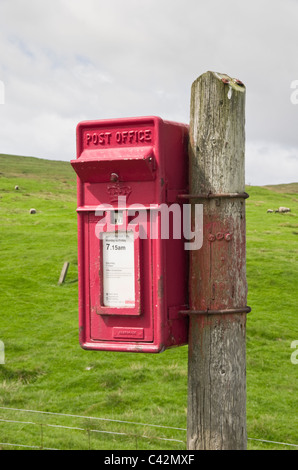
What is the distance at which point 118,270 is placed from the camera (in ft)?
12.7

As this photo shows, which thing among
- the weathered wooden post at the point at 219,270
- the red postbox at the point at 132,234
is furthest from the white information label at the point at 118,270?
the weathered wooden post at the point at 219,270

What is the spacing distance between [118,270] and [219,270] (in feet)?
2.11

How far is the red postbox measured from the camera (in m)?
3.71

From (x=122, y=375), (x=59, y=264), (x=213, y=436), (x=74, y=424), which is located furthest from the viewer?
(x=59, y=264)

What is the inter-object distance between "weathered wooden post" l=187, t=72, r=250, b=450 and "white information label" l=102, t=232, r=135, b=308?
1.43 ft

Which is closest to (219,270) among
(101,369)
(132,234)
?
(132,234)

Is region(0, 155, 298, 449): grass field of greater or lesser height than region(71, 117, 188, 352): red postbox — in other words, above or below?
below

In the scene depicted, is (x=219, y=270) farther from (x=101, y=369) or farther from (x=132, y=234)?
(x=101, y=369)

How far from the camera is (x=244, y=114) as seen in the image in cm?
368

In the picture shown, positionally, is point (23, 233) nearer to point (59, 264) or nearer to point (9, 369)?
point (59, 264)

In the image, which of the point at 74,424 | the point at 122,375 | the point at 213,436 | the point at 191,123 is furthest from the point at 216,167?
the point at 122,375

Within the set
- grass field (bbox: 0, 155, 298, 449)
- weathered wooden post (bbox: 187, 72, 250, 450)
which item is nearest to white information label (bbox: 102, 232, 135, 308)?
weathered wooden post (bbox: 187, 72, 250, 450)

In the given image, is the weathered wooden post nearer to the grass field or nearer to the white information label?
the white information label

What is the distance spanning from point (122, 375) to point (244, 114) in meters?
14.4
